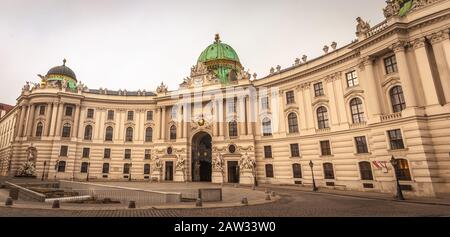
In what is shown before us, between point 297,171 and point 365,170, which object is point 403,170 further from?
point 297,171

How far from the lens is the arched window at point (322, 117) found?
110ft

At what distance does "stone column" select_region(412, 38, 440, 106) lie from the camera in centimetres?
2239

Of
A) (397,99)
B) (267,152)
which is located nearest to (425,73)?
(397,99)

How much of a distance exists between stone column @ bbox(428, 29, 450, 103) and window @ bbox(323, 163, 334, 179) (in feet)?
46.1

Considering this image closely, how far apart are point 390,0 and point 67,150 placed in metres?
56.8

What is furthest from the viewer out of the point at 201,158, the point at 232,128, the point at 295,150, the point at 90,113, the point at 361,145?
the point at 90,113

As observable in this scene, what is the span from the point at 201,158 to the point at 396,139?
33457 millimetres

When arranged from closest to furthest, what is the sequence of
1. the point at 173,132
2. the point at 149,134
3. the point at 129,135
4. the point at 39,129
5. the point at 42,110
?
1. the point at 39,129
2. the point at 42,110
3. the point at 173,132
4. the point at 129,135
5. the point at 149,134

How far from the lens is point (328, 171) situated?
104 feet

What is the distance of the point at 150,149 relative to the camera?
50.6m

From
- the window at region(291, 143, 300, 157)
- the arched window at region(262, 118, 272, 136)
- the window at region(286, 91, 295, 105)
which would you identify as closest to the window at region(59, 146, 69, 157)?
the arched window at region(262, 118, 272, 136)

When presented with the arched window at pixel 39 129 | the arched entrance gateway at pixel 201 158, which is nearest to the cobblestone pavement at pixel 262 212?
the arched entrance gateway at pixel 201 158

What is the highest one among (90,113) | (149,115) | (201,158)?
(90,113)

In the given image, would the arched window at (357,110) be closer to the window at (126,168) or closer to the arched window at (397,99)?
the arched window at (397,99)
